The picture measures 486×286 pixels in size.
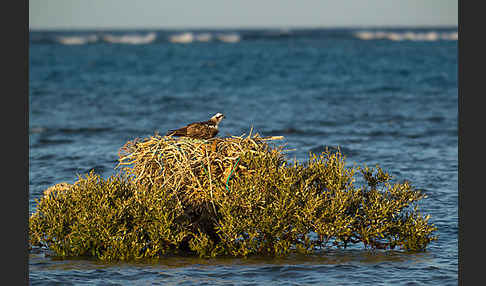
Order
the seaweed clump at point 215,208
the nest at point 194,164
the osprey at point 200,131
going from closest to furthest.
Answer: the seaweed clump at point 215,208 < the nest at point 194,164 < the osprey at point 200,131

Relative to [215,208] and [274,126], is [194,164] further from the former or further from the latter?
[274,126]

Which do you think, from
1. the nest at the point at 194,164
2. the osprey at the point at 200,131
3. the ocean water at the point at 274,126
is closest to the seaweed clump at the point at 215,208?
the nest at the point at 194,164

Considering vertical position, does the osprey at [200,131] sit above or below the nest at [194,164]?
above

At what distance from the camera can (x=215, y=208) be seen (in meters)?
11.7

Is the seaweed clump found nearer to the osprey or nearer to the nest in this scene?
the nest

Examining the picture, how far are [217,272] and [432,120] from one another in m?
23.9

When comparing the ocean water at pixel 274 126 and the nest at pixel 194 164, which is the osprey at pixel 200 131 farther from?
the ocean water at pixel 274 126

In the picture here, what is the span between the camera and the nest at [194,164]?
1157cm

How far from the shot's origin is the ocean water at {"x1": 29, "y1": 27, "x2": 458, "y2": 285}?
1128cm

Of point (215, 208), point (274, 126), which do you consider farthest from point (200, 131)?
point (274, 126)

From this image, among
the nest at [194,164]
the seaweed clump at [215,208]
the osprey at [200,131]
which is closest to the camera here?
the seaweed clump at [215,208]

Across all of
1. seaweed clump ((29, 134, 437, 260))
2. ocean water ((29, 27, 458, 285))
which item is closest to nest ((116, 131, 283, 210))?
seaweed clump ((29, 134, 437, 260))

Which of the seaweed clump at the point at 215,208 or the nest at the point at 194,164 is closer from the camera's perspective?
the seaweed clump at the point at 215,208

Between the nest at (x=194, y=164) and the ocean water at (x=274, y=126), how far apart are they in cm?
94
